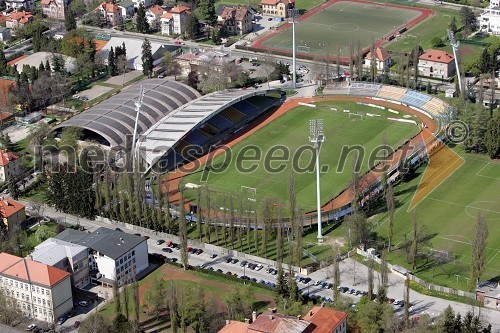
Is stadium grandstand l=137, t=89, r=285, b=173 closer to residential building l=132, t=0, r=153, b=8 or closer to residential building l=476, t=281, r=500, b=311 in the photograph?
residential building l=476, t=281, r=500, b=311

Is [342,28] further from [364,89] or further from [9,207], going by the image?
[9,207]

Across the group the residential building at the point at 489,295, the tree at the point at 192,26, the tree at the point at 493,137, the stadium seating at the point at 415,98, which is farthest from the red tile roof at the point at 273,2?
the residential building at the point at 489,295

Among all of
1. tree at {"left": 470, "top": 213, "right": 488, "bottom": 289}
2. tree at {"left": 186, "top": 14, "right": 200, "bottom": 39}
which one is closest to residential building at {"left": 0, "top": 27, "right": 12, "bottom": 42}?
tree at {"left": 186, "top": 14, "right": 200, "bottom": 39}

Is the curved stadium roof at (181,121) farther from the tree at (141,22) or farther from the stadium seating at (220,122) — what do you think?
the tree at (141,22)

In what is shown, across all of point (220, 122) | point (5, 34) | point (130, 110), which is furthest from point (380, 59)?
point (5, 34)

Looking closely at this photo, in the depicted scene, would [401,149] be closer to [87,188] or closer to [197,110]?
[197,110]
